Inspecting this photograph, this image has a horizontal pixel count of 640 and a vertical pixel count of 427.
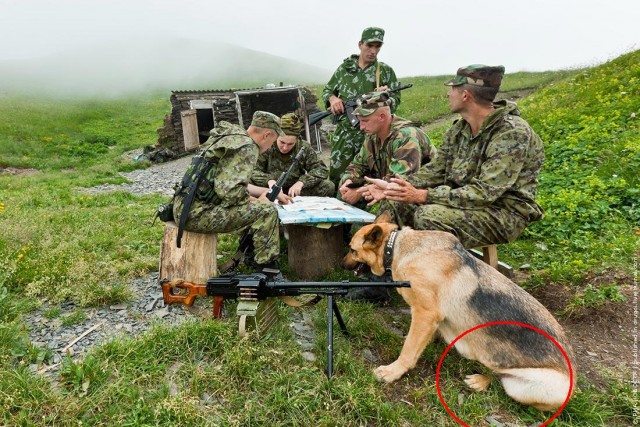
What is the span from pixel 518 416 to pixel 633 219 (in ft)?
16.5

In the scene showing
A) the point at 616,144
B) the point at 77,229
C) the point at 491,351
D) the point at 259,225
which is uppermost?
the point at 616,144

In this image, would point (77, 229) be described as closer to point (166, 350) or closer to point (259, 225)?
point (259, 225)

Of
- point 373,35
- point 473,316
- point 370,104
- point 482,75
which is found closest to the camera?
point 473,316

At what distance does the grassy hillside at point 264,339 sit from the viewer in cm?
322

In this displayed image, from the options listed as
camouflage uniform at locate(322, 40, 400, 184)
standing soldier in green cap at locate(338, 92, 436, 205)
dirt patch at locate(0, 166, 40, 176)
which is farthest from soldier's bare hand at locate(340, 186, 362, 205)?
dirt patch at locate(0, 166, 40, 176)

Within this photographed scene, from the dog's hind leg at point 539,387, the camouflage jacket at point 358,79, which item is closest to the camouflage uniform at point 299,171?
the camouflage jacket at point 358,79

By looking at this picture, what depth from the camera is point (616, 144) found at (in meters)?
8.39

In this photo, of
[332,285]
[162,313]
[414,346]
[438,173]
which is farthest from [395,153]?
[162,313]

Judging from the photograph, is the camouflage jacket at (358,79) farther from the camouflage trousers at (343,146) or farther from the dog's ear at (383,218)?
the dog's ear at (383,218)

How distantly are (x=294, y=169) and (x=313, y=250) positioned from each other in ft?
7.06

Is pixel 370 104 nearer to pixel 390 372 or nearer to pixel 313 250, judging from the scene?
pixel 313 250

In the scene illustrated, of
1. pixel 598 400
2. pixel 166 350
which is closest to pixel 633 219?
pixel 598 400

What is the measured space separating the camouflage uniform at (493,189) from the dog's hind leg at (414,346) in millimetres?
1285

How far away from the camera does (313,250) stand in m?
5.79
